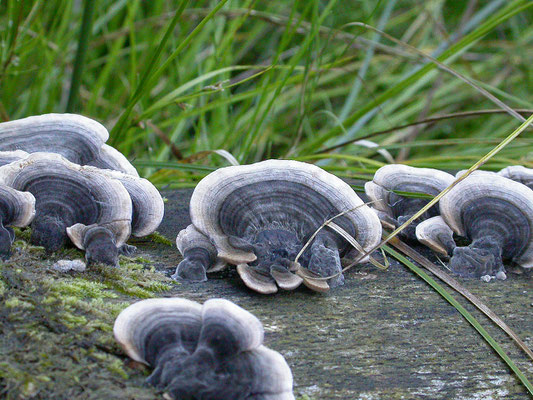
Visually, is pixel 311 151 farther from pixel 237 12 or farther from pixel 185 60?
pixel 185 60

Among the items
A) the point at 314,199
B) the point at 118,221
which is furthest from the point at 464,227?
the point at 118,221

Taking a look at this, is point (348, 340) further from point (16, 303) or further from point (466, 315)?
point (16, 303)

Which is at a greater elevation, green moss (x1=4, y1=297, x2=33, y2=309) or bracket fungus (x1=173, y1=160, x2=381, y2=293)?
bracket fungus (x1=173, y1=160, x2=381, y2=293)

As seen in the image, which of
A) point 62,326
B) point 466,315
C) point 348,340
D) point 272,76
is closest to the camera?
point 62,326

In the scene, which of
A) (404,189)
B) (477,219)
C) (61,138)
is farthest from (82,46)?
(477,219)

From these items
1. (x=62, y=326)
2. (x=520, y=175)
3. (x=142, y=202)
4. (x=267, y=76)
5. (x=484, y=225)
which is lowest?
(x=62, y=326)

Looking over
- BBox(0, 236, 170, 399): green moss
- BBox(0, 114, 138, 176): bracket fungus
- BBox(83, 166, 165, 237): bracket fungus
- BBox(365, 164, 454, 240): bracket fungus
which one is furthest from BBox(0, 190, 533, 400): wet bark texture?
BBox(0, 114, 138, 176): bracket fungus

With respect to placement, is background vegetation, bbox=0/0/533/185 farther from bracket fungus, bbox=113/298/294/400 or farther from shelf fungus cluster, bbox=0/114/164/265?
bracket fungus, bbox=113/298/294/400
